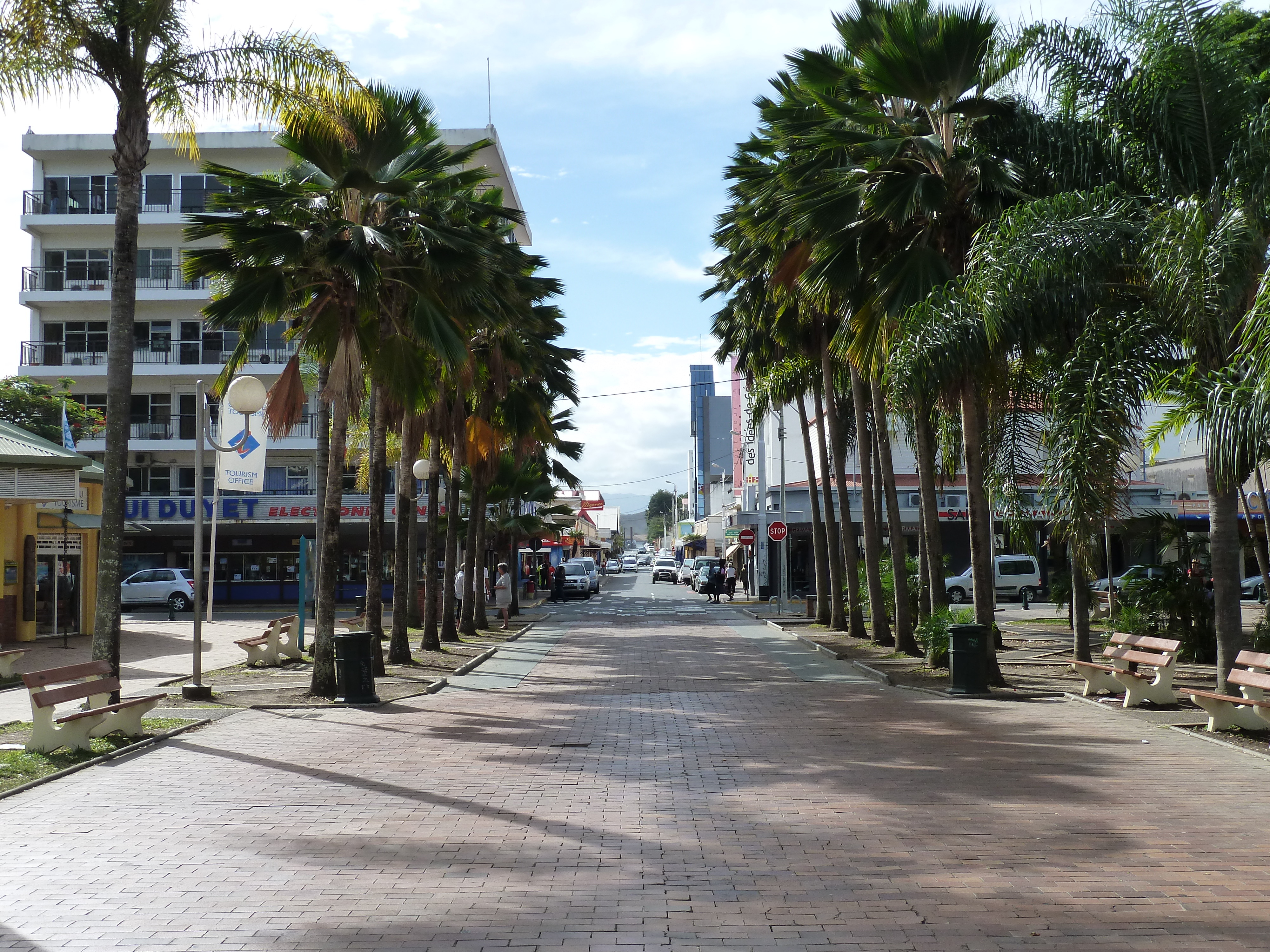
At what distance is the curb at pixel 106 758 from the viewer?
9562 mm

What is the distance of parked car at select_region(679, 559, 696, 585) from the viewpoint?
7562 cm

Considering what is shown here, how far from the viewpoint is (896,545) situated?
2228 centimetres

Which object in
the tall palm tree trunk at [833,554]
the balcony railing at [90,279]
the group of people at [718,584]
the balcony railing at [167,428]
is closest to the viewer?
the tall palm tree trunk at [833,554]

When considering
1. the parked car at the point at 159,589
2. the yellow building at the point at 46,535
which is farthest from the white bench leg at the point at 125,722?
the parked car at the point at 159,589

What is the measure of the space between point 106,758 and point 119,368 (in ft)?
16.4

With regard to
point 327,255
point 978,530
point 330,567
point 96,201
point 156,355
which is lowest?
point 330,567

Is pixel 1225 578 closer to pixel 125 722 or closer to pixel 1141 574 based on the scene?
pixel 1141 574

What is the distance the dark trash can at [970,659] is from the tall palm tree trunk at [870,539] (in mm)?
7492

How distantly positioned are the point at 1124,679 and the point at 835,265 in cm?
677

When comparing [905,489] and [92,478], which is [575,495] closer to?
[905,489]

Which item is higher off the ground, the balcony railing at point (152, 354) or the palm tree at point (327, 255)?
the balcony railing at point (152, 354)

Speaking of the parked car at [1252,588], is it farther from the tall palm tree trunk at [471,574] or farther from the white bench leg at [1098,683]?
the white bench leg at [1098,683]

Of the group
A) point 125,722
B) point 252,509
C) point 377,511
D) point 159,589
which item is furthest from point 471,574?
point 252,509

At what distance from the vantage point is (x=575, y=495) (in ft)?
339
